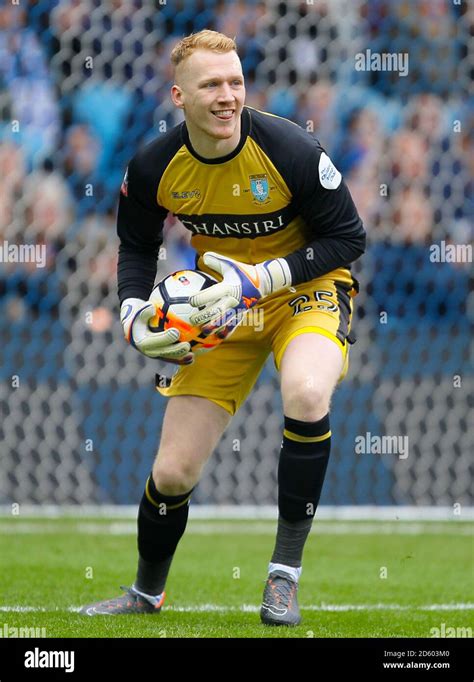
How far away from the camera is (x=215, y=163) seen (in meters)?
4.14

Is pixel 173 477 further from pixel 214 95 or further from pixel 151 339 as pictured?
pixel 214 95

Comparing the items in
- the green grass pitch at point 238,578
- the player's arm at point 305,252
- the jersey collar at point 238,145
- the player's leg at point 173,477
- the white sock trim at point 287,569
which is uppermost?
the jersey collar at point 238,145

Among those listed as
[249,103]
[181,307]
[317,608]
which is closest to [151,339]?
[181,307]

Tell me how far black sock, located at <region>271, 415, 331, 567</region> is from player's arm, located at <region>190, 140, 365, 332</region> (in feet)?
1.40

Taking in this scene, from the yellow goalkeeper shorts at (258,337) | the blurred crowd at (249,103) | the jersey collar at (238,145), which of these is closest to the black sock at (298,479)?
the yellow goalkeeper shorts at (258,337)

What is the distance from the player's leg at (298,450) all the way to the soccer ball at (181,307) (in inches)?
11.1

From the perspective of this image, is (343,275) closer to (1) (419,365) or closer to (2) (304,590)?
(2) (304,590)

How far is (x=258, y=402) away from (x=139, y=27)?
2241 mm

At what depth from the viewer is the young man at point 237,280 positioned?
399cm

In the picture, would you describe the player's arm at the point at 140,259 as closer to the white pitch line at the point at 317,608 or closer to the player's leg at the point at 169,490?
the player's leg at the point at 169,490

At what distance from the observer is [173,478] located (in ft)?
13.7

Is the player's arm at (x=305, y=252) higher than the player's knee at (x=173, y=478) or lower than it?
higher

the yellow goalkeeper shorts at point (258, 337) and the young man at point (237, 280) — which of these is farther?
the yellow goalkeeper shorts at point (258, 337)
